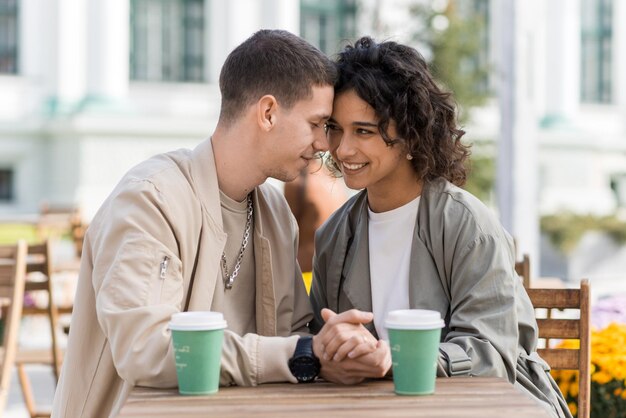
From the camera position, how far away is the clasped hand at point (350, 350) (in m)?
2.22

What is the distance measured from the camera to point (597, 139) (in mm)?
22375

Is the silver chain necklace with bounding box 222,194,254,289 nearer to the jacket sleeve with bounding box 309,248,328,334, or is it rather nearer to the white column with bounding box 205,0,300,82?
the jacket sleeve with bounding box 309,248,328,334

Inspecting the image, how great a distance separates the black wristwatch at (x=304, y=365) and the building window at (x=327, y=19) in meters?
19.1

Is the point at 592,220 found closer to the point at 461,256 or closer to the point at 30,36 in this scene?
the point at 30,36

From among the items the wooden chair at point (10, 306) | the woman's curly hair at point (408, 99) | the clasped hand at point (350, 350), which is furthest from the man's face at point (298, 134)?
the wooden chair at point (10, 306)

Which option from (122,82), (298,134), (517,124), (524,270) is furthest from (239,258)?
(122,82)

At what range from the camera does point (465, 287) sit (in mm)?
2586

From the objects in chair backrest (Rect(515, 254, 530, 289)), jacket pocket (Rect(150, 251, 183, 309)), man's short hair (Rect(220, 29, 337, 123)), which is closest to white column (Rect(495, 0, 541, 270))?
chair backrest (Rect(515, 254, 530, 289))

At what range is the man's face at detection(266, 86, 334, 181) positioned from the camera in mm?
2633

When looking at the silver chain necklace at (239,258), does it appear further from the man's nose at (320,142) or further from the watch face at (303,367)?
the watch face at (303,367)

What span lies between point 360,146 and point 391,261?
31cm

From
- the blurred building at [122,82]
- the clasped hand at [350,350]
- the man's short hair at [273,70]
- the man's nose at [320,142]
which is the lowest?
the clasped hand at [350,350]

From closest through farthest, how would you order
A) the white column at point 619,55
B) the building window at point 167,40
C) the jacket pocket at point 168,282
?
the jacket pocket at point 168,282, the building window at point 167,40, the white column at point 619,55

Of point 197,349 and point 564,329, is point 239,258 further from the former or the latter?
point 564,329
